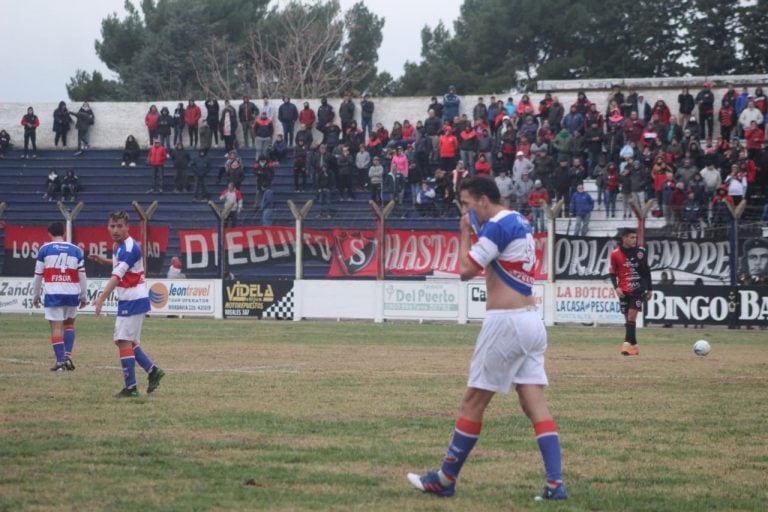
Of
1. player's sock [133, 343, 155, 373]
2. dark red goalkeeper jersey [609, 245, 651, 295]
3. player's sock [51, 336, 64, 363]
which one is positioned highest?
dark red goalkeeper jersey [609, 245, 651, 295]

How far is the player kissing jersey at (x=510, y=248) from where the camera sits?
8812 millimetres

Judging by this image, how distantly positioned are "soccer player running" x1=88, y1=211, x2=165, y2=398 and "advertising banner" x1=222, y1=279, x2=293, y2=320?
19.0 m

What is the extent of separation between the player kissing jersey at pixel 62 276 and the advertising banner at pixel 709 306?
16.7m

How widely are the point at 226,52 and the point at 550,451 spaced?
71.9m

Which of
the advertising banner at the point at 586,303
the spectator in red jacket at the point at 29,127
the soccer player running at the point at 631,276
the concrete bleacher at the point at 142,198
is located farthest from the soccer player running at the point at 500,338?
the spectator in red jacket at the point at 29,127

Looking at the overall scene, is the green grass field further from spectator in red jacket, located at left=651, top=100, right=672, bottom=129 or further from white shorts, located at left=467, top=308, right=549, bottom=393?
spectator in red jacket, located at left=651, top=100, right=672, bottom=129

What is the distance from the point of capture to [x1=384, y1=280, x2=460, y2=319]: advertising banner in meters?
32.8

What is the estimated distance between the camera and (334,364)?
19594mm

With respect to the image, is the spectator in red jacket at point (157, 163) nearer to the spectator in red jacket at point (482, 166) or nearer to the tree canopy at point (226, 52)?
the spectator in red jacket at point (482, 166)

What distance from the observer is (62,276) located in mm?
18062

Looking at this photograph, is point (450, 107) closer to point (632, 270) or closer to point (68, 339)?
point (632, 270)

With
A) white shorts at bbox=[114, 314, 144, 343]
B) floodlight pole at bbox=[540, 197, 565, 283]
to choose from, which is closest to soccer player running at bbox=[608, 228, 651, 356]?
floodlight pole at bbox=[540, 197, 565, 283]

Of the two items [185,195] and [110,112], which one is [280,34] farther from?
[185,195]

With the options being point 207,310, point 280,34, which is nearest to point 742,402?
point 207,310
